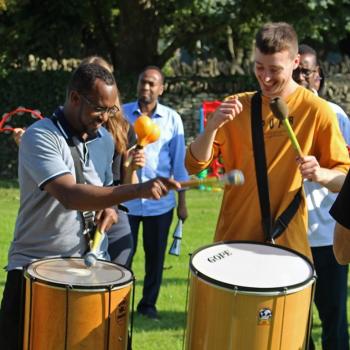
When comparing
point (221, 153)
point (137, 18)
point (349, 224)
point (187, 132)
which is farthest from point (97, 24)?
point (349, 224)

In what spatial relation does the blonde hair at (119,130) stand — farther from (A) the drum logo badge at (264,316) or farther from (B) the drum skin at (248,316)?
(A) the drum logo badge at (264,316)

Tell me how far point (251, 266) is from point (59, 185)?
3.07 ft

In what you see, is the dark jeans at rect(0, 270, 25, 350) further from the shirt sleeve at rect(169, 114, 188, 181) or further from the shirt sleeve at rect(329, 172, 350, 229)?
the shirt sleeve at rect(169, 114, 188, 181)

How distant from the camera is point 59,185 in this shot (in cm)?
362

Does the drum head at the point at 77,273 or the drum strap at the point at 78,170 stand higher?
the drum strap at the point at 78,170

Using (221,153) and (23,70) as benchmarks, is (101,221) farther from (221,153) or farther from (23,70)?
(23,70)

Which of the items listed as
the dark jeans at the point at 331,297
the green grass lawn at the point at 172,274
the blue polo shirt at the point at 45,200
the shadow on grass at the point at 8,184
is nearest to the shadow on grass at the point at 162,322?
the green grass lawn at the point at 172,274

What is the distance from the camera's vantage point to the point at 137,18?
15164mm

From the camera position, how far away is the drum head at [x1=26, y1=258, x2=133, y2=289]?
3.60 meters

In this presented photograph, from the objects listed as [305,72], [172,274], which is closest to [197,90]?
[172,274]

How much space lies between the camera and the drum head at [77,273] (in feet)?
11.8

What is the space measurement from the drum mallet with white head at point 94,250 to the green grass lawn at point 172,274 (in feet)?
6.70

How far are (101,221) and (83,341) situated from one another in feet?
2.16

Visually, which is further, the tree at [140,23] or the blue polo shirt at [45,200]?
the tree at [140,23]
